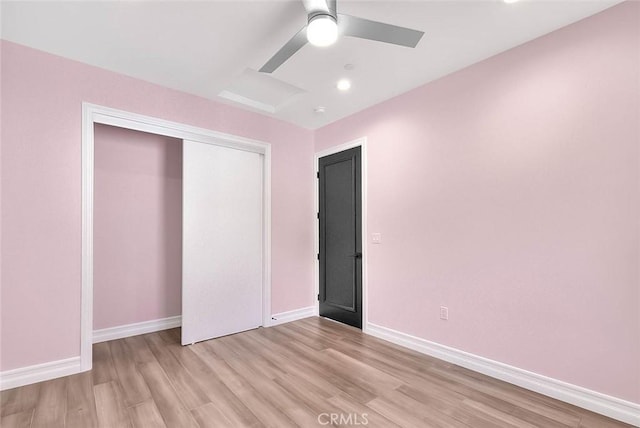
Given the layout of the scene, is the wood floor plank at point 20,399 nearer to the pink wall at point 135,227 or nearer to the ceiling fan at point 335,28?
the pink wall at point 135,227

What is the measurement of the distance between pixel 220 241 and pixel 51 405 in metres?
1.92

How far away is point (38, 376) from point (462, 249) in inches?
149

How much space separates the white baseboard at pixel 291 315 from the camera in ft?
13.0

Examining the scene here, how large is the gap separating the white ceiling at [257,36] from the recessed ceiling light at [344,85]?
7 cm

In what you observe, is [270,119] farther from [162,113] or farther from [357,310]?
[357,310]

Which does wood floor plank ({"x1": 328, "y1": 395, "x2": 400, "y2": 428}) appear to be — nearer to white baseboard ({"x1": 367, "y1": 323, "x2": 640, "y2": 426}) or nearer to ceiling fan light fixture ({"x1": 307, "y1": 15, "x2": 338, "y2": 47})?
white baseboard ({"x1": 367, "y1": 323, "x2": 640, "y2": 426})

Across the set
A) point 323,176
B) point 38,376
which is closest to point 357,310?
point 323,176

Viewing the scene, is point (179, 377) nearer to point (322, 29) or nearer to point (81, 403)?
point (81, 403)

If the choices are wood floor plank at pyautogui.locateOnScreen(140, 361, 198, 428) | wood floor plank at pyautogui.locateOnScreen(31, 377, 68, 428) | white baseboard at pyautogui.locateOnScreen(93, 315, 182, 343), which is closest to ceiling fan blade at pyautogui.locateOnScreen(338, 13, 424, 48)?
wood floor plank at pyautogui.locateOnScreen(140, 361, 198, 428)

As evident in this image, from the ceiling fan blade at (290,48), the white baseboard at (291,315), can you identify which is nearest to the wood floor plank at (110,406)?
the white baseboard at (291,315)

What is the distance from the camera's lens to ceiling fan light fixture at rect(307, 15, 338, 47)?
1.67m

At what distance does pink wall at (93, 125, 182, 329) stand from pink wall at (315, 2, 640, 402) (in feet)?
9.20

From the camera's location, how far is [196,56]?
104 inches

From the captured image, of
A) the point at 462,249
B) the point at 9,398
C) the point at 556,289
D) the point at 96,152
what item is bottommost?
the point at 9,398
